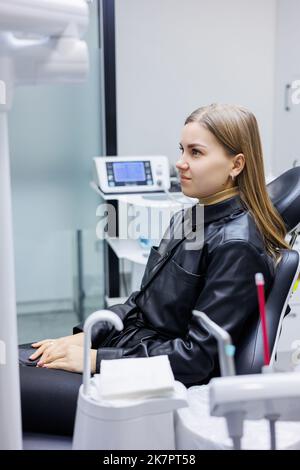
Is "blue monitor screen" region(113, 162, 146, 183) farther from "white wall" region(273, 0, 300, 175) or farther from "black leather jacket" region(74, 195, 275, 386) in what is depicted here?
"black leather jacket" region(74, 195, 275, 386)

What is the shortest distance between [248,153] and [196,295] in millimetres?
293

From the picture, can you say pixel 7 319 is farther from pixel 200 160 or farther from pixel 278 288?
pixel 278 288

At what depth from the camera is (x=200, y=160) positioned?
109 centimetres

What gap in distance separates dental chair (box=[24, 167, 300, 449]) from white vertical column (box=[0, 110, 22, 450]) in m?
0.15

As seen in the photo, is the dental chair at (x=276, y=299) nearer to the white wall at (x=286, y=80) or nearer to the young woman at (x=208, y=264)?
the young woman at (x=208, y=264)

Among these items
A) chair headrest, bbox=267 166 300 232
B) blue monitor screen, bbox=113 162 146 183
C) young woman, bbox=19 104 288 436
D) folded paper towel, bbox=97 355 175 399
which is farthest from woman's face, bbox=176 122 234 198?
blue monitor screen, bbox=113 162 146 183

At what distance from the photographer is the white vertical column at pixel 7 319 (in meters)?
0.60

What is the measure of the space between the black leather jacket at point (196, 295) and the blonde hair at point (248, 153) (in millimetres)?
28

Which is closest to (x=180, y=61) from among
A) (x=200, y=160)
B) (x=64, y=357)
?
(x=200, y=160)

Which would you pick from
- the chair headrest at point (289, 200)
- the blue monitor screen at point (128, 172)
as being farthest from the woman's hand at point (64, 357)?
the blue monitor screen at point (128, 172)

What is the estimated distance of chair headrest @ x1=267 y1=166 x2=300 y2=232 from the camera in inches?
49.7

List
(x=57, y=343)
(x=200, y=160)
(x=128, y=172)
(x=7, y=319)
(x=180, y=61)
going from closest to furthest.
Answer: (x=7, y=319)
(x=200, y=160)
(x=57, y=343)
(x=128, y=172)
(x=180, y=61)

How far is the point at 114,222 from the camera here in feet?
8.36
